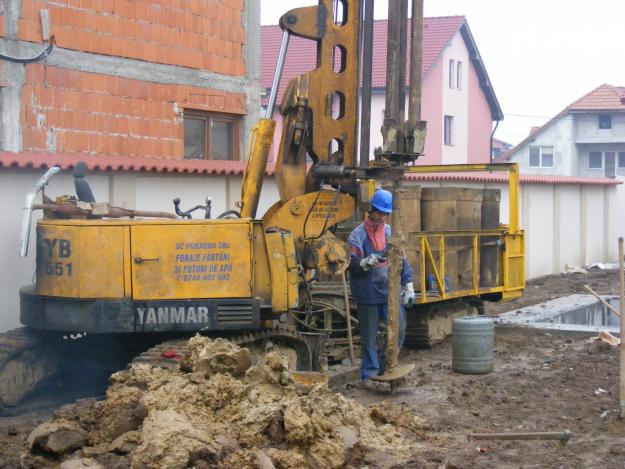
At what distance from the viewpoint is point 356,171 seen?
9.93 metres

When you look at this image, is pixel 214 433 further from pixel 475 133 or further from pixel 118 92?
pixel 475 133

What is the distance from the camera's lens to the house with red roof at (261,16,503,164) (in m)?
41.3

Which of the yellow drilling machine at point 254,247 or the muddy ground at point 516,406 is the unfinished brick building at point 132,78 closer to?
the yellow drilling machine at point 254,247

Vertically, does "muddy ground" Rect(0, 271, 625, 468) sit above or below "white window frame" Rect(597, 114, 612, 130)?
below

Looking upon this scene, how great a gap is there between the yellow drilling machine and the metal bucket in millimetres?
1257

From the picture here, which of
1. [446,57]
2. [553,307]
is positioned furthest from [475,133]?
[553,307]

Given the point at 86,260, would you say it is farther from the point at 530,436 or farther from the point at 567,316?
the point at 567,316

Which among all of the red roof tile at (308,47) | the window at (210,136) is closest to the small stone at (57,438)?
the window at (210,136)

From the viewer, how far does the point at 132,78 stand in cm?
1519

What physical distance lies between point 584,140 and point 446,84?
17820mm

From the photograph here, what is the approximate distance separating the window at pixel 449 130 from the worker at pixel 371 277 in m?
34.1

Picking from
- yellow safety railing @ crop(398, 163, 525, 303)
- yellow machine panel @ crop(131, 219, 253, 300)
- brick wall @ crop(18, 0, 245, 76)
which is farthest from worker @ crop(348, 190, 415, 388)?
brick wall @ crop(18, 0, 245, 76)

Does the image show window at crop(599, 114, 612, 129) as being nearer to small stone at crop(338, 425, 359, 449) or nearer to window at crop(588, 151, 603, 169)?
window at crop(588, 151, 603, 169)

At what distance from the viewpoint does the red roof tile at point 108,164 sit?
10.9 m
